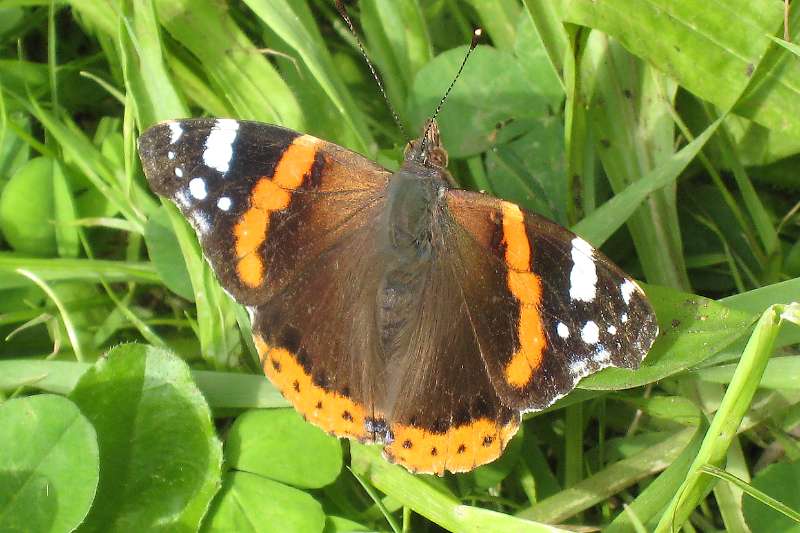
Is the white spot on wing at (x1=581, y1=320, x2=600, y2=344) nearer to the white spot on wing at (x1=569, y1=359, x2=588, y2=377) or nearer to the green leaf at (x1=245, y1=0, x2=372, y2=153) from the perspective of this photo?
the white spot on wing at (x1=569, y1=359, x2=588, y2=377)

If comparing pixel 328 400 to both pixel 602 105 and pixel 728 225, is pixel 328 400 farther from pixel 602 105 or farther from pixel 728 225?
pixel 728 225

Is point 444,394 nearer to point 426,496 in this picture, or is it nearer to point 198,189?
point 426,496

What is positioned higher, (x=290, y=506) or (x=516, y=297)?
(x=516, y=297)

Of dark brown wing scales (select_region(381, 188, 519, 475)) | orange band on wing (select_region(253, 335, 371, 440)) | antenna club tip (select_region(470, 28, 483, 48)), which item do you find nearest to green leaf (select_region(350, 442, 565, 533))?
dark brown wing scales (select_region(381, 188, 519, 475))

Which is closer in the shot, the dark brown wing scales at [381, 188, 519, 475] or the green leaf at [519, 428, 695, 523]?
the dark brown wing scales at [381, 188, 519, 475]

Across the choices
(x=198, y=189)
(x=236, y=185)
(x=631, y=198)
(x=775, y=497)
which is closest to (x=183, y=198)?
(x=198, y=189)

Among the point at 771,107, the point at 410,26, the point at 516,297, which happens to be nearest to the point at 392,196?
the point at 516,297

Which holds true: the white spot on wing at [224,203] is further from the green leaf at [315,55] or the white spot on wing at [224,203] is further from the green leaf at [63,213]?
the green leaf at [63,213]
